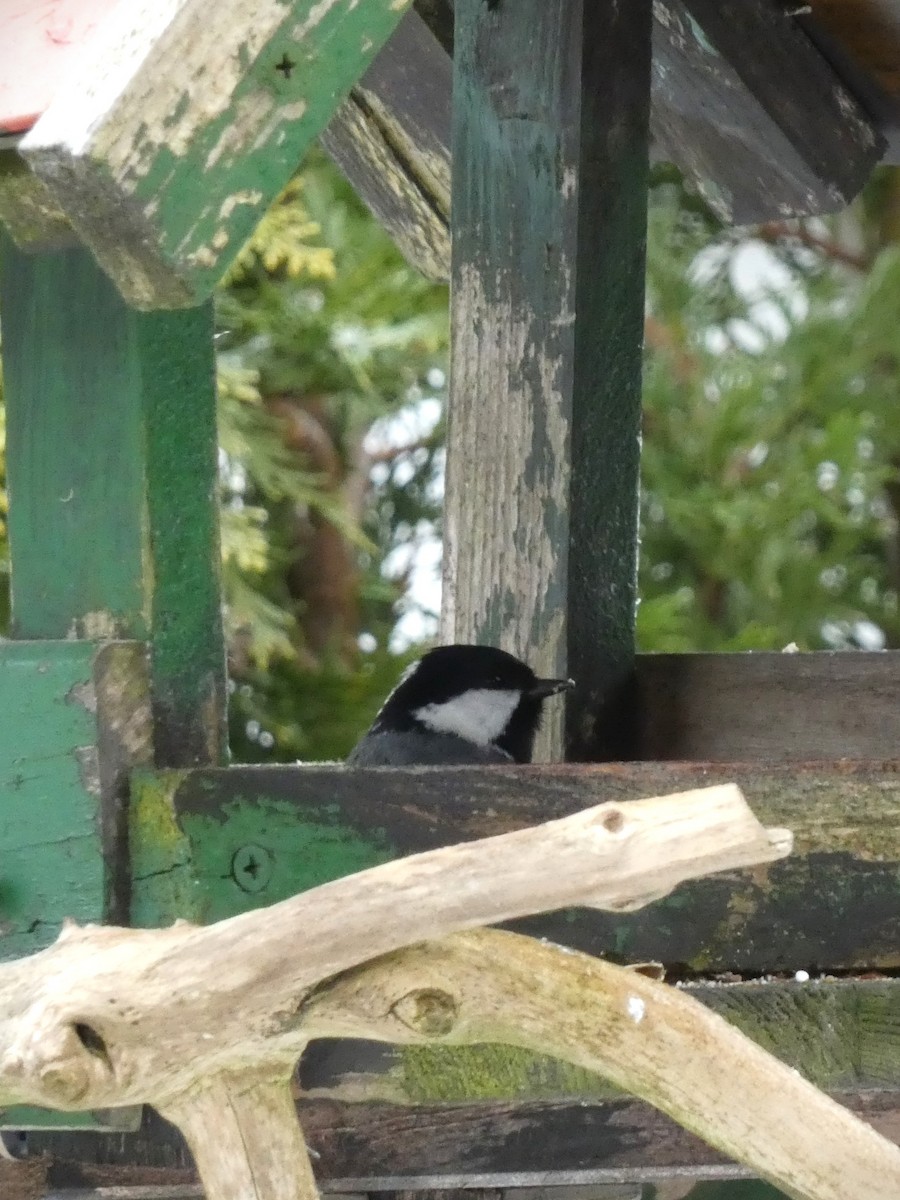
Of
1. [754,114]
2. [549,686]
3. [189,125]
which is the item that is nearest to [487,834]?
[189,125]

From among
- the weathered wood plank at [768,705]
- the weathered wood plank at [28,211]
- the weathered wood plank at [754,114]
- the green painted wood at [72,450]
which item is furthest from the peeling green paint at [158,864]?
the weathered wood plank at [754,114]

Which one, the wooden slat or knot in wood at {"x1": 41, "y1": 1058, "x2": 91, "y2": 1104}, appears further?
the wooden slat

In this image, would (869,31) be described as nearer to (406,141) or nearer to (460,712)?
(406,141)

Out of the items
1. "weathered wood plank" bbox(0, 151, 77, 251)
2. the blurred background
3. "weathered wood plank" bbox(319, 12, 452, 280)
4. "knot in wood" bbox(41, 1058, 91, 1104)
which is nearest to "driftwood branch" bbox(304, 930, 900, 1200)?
"knot in wood" bbox(41, 1058, 91, 1104)

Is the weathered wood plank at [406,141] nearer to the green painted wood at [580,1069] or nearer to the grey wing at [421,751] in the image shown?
the grey wing at [421,751]

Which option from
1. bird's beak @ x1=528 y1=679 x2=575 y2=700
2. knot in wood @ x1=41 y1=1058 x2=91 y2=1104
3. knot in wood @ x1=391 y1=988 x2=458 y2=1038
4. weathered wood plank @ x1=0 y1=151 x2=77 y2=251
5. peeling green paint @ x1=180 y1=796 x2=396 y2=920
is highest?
weathered wood plank @ x1=0 y1=151 x2=77 y2=251

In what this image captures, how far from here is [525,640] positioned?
1.75 metres

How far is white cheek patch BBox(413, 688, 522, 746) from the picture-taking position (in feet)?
6.05

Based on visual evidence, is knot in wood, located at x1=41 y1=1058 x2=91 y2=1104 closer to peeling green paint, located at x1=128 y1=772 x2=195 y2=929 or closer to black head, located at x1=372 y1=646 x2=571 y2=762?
peeling green paint, located at x1=128 y1=772 x2=195 y2=929

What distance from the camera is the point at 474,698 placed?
6.44ft

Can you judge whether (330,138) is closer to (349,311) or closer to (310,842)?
(349,311)

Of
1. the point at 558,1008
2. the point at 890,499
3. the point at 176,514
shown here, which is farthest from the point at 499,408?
the point at 890,499

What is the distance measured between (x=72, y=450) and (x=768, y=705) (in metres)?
0.78

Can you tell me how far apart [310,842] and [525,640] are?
57cm
